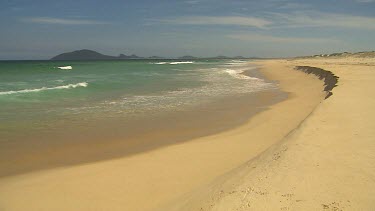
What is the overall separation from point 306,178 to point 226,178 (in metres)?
1.28

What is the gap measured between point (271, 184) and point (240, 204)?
2.34ft

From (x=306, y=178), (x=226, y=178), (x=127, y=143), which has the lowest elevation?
(x=127, y=143)

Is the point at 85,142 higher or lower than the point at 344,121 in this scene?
lower

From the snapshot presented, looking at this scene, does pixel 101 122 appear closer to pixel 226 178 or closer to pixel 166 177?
pixel 166 177

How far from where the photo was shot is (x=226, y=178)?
542cm

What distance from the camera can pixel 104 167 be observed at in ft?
21.3

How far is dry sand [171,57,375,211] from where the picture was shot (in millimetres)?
3963

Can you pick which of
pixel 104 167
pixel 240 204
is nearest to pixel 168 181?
pixel 104 167

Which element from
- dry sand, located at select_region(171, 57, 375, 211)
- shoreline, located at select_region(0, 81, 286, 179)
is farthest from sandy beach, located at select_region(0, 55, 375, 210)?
shoreline, located at select_region(0, 81, 286, 179)

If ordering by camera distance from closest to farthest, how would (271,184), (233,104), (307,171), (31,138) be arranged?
(271,184), (307,171), (31,138), (233,104)

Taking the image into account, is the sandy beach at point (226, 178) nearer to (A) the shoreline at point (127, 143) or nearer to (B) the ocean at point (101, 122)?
(A) the shoreline at point (127, 143)

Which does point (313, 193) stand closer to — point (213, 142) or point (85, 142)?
point (213, 142)

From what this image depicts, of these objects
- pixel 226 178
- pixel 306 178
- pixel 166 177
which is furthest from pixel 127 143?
pixel 306 178

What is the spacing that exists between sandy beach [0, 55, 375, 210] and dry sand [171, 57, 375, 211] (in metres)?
0.01
